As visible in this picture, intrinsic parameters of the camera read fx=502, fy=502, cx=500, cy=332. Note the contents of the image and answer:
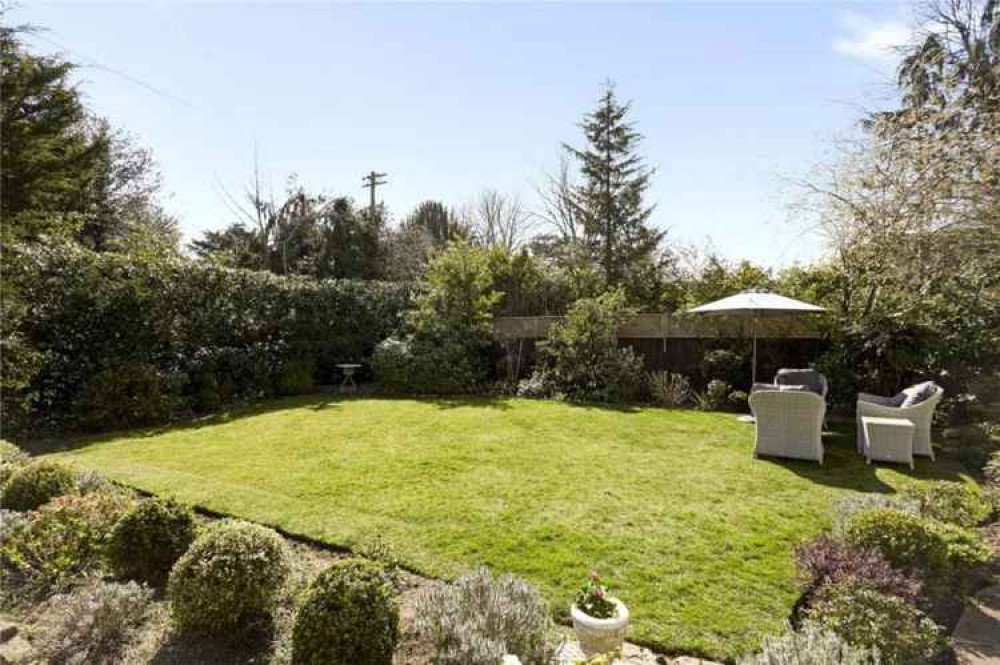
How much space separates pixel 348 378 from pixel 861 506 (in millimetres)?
9380

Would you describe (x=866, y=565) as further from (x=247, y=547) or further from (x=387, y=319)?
(x=387, y=319)

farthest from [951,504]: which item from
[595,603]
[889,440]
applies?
[595,603]

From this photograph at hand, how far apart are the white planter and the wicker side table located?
481 centimetres

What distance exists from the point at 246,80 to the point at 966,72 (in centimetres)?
1010

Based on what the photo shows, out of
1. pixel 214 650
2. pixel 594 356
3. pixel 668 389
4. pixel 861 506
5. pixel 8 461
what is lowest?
pixel 214 650

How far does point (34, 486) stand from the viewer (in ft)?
12.5

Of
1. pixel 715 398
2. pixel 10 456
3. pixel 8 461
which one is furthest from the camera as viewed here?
pixel 715 398

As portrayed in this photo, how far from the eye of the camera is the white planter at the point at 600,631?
2.13 metres

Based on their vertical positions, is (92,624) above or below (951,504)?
below

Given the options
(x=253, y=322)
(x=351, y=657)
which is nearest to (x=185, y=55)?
(x=253, y=322)

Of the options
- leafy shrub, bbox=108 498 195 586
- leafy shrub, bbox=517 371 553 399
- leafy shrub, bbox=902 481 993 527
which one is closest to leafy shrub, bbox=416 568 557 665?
leafy shrub, bbox=108 498 195 586

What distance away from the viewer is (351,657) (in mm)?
2055

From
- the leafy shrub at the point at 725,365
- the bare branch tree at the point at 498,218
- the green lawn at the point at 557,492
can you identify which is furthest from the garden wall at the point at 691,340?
the bare branch tree at the point at 498,218

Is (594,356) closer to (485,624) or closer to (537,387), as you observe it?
(537,387)
